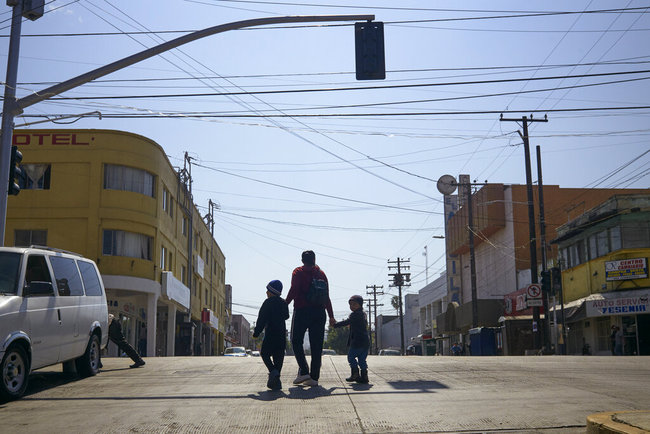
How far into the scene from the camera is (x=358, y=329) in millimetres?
10992

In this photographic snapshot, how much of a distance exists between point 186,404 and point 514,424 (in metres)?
3.86

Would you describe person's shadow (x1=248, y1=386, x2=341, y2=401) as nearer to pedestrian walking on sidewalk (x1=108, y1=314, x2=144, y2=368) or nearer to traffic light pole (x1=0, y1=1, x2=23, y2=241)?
pedestrian walking on sidewalk (x1=108, y1=314, x2=144, y2=368)

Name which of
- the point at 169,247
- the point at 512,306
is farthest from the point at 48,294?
the point at 512,306

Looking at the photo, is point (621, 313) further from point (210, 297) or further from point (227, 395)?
point (210, 297)

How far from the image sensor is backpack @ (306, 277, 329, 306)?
33.4ft

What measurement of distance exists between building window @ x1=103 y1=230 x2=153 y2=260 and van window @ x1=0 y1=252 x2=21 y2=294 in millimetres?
27093

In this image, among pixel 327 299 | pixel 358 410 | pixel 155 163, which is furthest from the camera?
pixel 155 163

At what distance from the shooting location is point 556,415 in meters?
7.56

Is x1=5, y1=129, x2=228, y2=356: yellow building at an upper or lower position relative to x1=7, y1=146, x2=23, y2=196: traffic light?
upper

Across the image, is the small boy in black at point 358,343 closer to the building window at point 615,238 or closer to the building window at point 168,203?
the building window at point 615,238

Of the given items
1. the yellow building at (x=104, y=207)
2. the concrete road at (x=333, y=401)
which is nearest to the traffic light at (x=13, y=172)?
the concrete road at (x=333, y=401)

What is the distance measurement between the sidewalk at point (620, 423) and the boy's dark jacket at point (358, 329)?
4.82 metres

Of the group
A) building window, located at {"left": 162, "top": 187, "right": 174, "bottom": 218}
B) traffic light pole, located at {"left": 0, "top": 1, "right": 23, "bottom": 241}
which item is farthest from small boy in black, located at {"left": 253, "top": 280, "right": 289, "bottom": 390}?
building window, located at {"left": 162, "top": 187, "right": 174, "bottom": 218}

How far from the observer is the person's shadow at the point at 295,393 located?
365 inches
